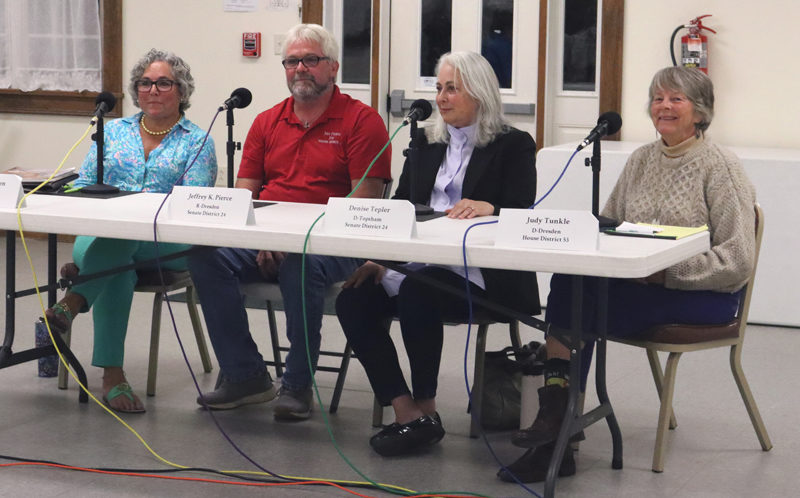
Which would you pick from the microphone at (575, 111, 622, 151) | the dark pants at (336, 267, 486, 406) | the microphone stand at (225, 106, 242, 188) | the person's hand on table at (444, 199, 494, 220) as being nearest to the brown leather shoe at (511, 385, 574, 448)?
the dark pants at (336, 267, 486, 406)

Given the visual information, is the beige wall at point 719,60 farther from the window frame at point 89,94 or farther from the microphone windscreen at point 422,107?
the microphone windscreen at point 422,107

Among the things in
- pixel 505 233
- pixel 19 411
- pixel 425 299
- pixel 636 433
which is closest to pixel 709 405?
pixel 636 433

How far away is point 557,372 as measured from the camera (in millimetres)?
2684

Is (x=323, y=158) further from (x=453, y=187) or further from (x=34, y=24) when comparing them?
(x=34, y=24)

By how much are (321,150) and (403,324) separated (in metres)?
0.71

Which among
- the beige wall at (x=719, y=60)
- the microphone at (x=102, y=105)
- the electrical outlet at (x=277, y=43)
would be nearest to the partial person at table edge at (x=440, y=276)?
the microphone at (x=102, y=105)

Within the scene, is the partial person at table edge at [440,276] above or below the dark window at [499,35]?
below

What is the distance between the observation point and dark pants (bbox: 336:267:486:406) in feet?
9.36

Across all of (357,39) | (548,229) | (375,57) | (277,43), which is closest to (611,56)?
(375,57)

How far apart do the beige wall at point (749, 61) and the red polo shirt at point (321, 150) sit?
2047mm

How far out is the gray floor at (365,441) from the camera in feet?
8.73

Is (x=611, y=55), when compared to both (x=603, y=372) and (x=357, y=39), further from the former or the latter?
(x=603, y=372)

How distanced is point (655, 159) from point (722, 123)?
6.64ft

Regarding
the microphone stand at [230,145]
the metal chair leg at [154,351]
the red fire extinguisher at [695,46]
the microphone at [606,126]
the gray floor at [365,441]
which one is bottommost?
the gray floor at [365,441]
